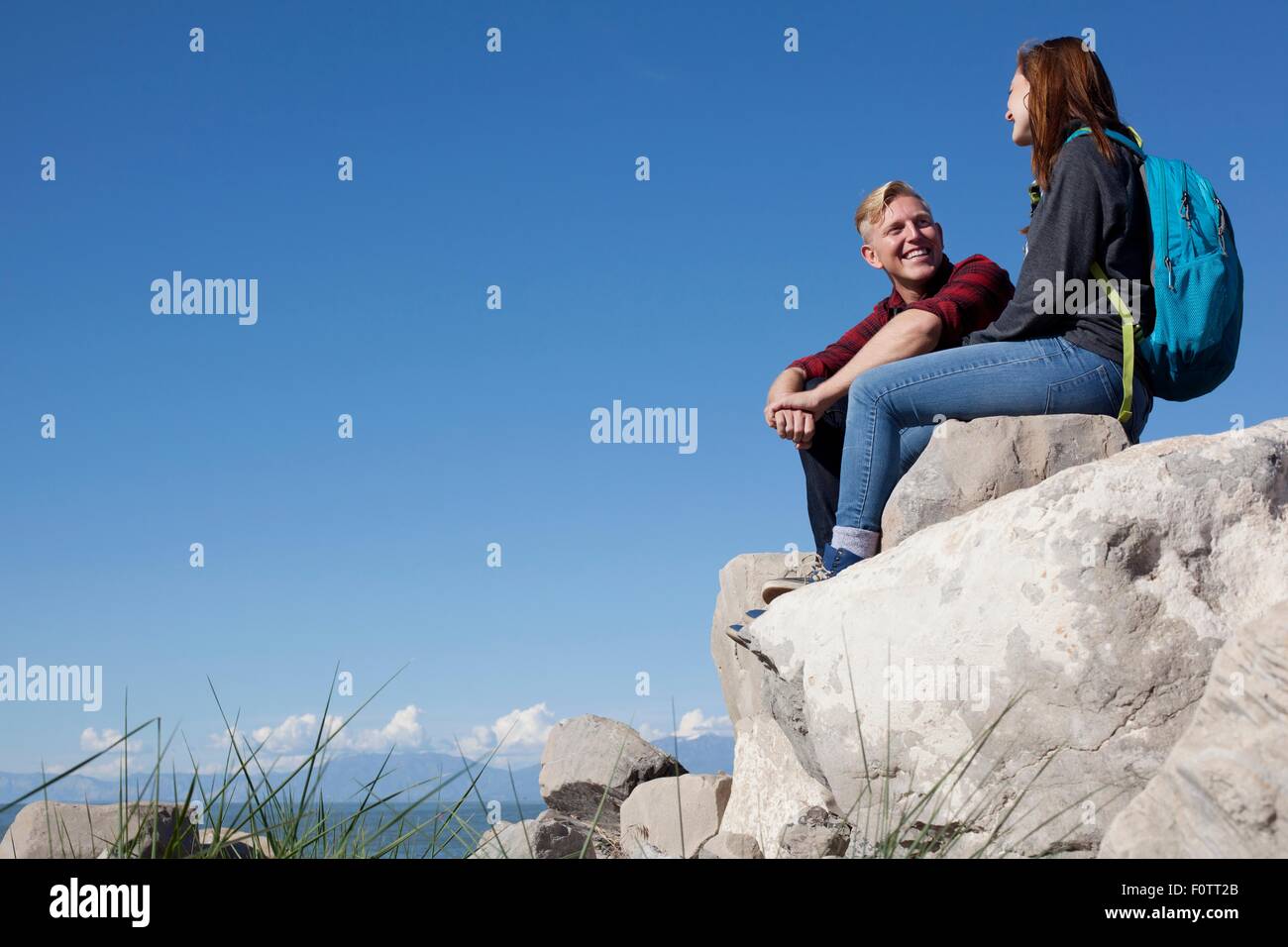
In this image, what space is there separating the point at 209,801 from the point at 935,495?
3.00 meters

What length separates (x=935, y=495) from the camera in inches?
177

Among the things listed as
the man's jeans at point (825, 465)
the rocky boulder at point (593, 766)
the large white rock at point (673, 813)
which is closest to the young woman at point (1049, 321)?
the man's jeans at point (825, 465)

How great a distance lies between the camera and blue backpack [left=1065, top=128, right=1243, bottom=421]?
414cm

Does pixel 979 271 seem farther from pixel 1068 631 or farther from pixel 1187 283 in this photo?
pixel 1068 631

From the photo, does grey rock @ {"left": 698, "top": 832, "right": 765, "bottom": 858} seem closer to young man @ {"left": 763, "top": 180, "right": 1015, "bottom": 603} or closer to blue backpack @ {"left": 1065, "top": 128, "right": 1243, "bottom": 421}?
young man @ {"left": 763, "top": 180, "right": 1015, "bottom": 603}

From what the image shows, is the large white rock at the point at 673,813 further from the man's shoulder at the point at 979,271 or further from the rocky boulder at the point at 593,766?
the man's shoulder at the point at 979,271

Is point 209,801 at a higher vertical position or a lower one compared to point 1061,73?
lower

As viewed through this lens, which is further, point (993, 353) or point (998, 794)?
point (993, 353)

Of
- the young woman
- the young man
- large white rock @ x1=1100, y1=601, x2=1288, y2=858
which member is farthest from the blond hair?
large white rock @ x1=1100, y1=601, x2=1288, y2=858

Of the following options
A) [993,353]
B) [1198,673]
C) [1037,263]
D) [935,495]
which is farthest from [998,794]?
[1037,263]

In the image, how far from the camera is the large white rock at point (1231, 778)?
8.26ft

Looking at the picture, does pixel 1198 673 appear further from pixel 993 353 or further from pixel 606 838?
pixel 606 838

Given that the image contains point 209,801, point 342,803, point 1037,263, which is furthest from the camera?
point 1037,263

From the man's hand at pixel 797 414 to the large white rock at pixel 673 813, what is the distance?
2465 mm
